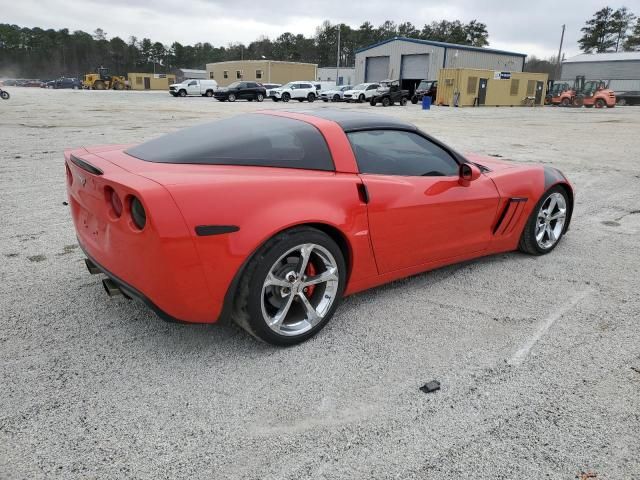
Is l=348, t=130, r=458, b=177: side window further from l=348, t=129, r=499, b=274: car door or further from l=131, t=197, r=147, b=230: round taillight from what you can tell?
l=131, t=197, r=147, b=230: round taillight

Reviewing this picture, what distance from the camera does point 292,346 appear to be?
2.85 meters

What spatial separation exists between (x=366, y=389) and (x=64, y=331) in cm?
182

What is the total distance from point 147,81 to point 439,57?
41.6 m

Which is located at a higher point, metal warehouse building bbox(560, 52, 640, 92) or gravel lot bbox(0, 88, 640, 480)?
metal warehouse building bbox(560, 52, 640, 92)

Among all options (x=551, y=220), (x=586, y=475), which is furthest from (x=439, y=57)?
(x=586, y=475)

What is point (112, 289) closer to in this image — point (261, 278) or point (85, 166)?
point (85, 166)

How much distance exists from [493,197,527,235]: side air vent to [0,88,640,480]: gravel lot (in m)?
0.34

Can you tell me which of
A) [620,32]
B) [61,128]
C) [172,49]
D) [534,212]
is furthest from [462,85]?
[172,49]

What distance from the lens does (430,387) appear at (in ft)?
8.14

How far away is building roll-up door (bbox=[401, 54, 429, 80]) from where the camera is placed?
48928 mm

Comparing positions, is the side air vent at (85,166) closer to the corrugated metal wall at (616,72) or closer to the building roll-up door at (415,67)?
the building roll-up door at (415,67)

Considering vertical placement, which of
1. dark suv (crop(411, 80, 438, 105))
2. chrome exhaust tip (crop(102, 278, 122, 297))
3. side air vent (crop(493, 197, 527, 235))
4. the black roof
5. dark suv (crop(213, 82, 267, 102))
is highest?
dark suv (crop(411, 80, 438, 105))

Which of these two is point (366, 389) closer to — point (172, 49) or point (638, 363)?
point (638, 363)

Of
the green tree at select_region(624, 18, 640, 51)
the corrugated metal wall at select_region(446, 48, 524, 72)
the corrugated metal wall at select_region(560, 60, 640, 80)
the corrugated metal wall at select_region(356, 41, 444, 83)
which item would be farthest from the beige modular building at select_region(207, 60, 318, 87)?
the green tree at select_region(624, 18, 640, 51)
